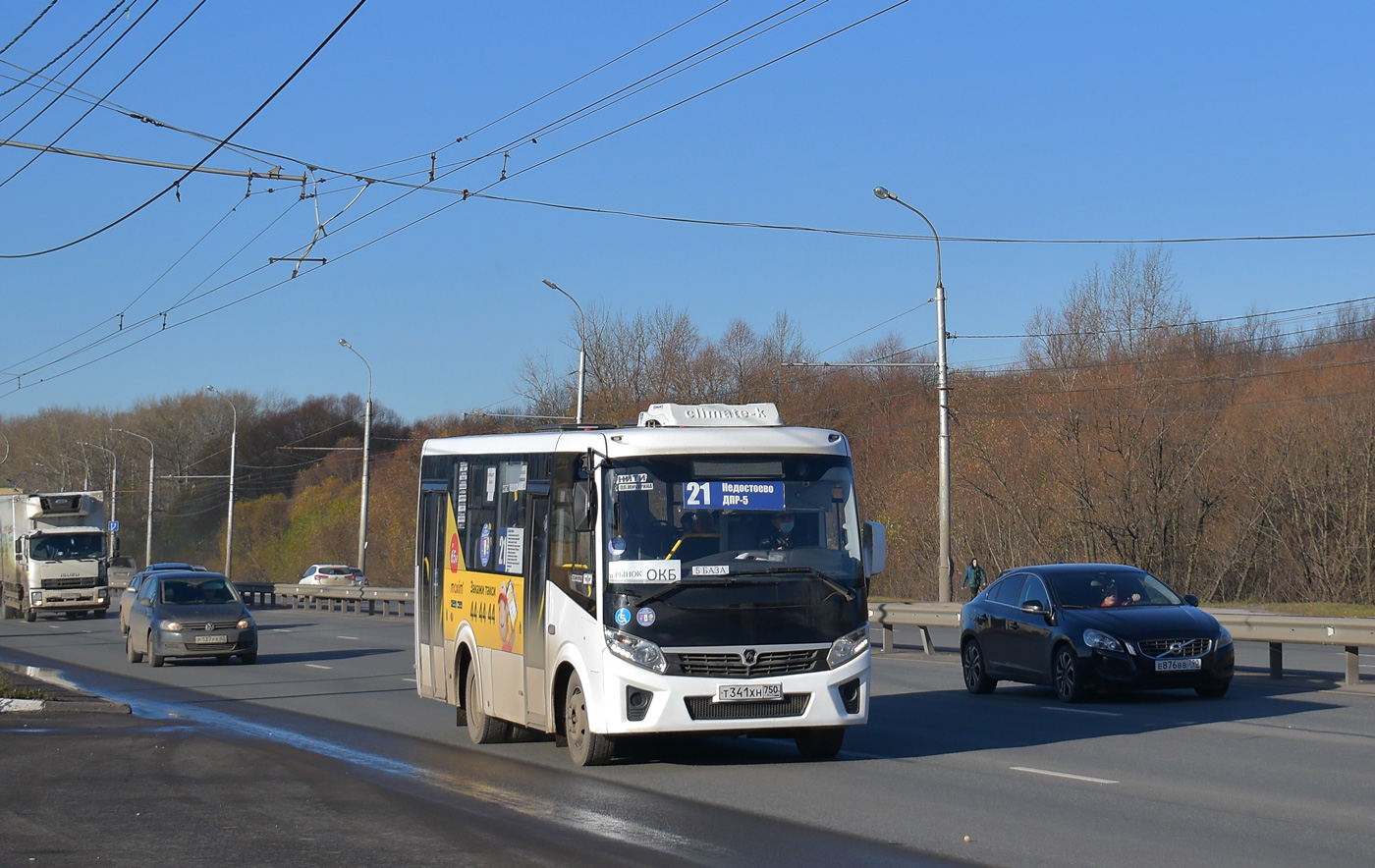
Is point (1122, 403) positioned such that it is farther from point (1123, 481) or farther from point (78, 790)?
point (78, 790)

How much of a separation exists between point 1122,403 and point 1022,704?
2768 cm

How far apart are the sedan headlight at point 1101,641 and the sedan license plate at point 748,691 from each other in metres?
5.72

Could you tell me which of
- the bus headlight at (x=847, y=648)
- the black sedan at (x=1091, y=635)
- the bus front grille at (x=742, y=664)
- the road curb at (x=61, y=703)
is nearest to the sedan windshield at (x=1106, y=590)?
the black sedan at (x=1091, y=635)

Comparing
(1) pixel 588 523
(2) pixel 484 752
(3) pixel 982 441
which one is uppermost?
(3) pixel 982 441

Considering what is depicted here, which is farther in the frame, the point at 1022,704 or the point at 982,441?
the point at 982,441

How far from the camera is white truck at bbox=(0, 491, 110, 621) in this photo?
42562 mm

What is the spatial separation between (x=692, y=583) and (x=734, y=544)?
0.48m

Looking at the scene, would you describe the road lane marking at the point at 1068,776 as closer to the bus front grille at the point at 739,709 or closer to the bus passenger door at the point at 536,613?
the bus front grille at the point at 739,709

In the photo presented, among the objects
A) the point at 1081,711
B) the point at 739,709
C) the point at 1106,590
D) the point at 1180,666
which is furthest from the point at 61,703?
the point at 1180,666

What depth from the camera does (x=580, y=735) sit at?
1122cm

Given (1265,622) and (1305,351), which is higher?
(1305,351)

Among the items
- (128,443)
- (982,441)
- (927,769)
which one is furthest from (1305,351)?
(128,443)

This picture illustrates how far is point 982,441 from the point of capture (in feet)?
149

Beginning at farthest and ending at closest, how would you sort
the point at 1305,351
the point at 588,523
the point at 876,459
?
the point at 876,459 < the point at 1305,351 < the point at 588,523
